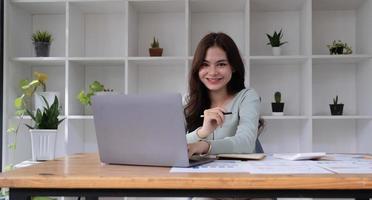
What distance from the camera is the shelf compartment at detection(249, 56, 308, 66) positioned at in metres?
2.66

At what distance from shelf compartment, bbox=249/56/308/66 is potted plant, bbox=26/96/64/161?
1.34 meters

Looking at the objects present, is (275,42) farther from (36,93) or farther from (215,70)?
(36,93)

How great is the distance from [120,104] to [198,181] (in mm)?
318

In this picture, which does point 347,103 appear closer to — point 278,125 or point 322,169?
point 278,125

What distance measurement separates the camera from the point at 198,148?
1.17 m

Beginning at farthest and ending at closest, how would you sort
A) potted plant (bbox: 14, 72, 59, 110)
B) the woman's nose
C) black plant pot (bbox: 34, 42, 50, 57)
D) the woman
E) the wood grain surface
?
black plant pot (bbox: 34, 42, 50, 57), potted plant (bbox: 14, 72, 59, 110), the woman's nose, the woman, the wood grain surface

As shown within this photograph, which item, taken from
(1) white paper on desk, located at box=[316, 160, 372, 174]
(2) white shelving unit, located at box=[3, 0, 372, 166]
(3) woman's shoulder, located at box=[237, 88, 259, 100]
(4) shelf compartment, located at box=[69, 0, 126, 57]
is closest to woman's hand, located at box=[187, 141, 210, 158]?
(1) white paper on desk, located at box=[316, 160, 372, 174]

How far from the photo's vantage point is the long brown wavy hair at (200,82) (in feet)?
6.06

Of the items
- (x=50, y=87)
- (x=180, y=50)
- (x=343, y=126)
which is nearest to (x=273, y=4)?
(x=180, y=50)

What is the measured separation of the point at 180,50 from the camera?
10.0ft

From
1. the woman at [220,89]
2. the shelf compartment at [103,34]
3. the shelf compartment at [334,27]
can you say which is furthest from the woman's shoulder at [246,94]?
the shelf compartment at [103,34]

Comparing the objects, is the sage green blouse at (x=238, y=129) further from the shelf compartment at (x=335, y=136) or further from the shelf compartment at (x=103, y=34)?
the shelf compartment at (x=103, y=34)

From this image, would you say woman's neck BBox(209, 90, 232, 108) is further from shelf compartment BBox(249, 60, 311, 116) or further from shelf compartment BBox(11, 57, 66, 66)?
shelf compartment BBox(11, 57, 66, 66)

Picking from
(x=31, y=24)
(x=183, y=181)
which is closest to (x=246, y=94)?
(x=183, y=181)
